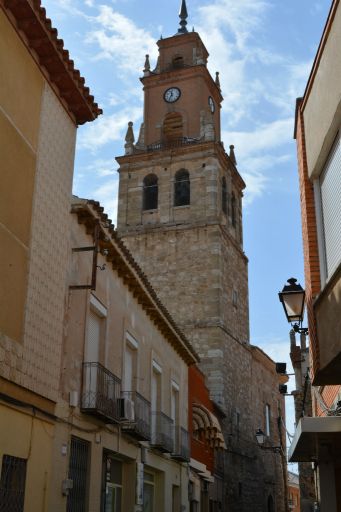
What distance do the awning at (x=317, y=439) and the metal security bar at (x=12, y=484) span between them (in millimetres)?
3267

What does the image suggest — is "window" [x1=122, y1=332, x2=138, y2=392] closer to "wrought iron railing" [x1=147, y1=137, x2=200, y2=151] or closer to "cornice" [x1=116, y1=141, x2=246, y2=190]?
"cornice" [x1=116, y1=141, x2=246, y2=190]

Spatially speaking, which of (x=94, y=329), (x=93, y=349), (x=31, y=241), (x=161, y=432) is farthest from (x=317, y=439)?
(x=161, y=432)

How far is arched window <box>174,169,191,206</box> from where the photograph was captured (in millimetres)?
34531

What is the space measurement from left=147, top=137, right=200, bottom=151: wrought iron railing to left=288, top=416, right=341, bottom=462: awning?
26.5 meters

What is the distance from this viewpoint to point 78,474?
1055 centimetres

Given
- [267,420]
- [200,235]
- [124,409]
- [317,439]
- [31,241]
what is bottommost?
[317,439]

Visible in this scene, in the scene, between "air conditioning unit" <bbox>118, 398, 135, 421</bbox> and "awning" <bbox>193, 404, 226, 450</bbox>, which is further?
"awning" <bbox>193, 404, 226, 450</bbox>

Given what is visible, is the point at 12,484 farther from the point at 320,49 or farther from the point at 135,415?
the point at 320,49

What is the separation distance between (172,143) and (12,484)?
97.8ft

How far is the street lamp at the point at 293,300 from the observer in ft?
28.5

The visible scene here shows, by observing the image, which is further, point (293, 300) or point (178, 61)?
point (178, 61)

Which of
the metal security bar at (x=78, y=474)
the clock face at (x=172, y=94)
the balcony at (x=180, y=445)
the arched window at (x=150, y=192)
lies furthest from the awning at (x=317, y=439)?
the clock face at (x=172, y=94)

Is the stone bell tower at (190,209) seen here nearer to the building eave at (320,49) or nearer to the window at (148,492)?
the window at (148,492)

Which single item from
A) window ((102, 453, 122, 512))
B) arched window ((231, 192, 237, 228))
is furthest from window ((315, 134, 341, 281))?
arched window ((231, 192, 237, 228))
